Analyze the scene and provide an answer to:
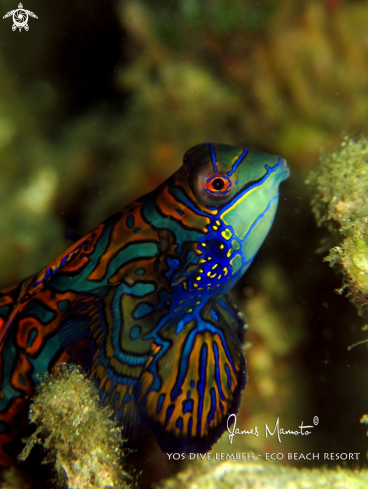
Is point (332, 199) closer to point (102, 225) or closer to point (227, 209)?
point (227, 209)

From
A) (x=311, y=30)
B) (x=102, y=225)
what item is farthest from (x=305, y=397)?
(x=311, y=30)

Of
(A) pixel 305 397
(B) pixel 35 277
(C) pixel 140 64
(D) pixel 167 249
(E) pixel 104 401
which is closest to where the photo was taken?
(E) pixel 104 401

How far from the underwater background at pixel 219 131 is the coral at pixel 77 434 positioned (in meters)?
0.69

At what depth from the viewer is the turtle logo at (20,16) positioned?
12.9ft

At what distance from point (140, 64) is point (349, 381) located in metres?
4.21

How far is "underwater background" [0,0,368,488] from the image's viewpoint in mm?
3184

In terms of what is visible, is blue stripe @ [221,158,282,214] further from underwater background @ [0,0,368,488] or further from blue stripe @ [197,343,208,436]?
blue stripe @ [197,343,208,436]

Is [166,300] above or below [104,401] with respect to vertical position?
above

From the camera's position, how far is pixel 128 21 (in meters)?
3.89

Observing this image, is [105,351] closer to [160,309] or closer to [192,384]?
[160,309]

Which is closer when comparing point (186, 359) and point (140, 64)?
point (186, 359)

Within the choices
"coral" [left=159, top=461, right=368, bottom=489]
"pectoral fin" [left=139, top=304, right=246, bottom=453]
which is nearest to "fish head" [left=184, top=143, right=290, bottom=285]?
"pectoral fin" [left=139, top=304, right=246, bottom=453]
